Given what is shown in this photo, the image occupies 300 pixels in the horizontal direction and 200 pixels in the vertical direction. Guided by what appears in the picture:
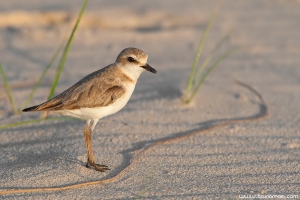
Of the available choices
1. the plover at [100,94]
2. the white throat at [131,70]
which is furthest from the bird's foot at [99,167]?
the white throat at [131,70]

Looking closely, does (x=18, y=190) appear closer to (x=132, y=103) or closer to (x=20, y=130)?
(x=20, y=130)

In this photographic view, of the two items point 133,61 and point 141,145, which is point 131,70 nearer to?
point 133,61

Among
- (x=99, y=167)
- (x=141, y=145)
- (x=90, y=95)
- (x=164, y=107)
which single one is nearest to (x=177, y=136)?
(x=141, y=145)

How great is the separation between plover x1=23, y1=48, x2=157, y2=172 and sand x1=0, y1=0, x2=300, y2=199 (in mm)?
424

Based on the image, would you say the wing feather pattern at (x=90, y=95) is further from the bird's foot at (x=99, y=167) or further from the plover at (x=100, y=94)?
the bird's foot at (x=99, y=167)

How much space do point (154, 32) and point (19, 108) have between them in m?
3.03

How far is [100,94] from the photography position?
4.06 m

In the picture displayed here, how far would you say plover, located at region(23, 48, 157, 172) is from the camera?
401 centimetres

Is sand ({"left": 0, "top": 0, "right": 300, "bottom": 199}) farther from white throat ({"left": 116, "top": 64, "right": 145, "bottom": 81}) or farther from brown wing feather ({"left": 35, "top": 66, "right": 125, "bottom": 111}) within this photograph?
white throat ({"left": 116, "top": 64, "right": 145, "bottom": 81})

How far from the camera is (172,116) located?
5.25 metres

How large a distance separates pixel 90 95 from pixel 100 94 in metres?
0.08

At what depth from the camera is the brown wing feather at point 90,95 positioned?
4012mm

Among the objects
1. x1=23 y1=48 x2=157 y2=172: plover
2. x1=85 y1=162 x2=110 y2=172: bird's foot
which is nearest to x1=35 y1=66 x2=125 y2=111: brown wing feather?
x1=23 y1=48 x2=157 y2=172: plover

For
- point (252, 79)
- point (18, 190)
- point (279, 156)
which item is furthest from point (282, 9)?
point (18, 190)
